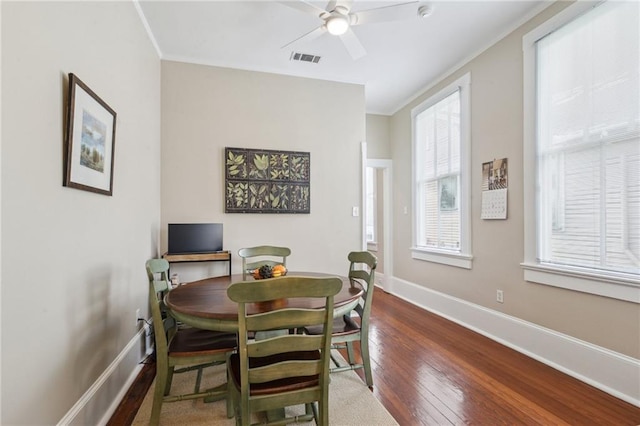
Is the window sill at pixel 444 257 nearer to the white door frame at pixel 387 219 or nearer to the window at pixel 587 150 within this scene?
the white door frame at pixel 387 219

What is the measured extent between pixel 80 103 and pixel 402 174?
4142 mm

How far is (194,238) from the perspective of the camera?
309 centimetres

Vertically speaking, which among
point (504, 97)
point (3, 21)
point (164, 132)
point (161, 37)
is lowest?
point (3, 21)

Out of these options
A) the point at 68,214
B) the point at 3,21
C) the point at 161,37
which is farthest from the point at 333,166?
the point at 3,21

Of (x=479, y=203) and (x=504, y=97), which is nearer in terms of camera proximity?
(x=504, y=97)

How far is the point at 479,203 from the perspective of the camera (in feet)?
10.9

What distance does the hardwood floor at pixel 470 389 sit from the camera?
6.02ft

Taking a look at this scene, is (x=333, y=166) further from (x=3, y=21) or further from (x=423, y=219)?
(x=3, y=21)

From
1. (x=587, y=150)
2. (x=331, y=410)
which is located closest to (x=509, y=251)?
(x=587, y=150)

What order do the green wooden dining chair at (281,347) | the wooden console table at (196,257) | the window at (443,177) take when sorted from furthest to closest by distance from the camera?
the window at (443,177)
the wooden console table at (196,257)
the green wooden dining chair at (281,347)

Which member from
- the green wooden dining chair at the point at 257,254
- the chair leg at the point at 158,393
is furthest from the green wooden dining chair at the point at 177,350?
the green wooden dining chair at the point at 257,254

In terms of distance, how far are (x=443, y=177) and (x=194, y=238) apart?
10.4ft

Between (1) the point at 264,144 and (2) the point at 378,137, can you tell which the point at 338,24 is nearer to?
(1) the point at 264,144

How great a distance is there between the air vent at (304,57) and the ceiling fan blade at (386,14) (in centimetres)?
110
